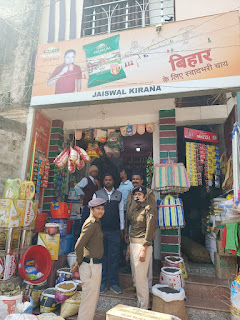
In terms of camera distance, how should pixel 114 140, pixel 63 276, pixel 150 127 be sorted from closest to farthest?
1. pixel 63 276
2. pixel 150 127
3. pixel 114 140

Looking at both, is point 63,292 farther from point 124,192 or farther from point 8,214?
point 124,192

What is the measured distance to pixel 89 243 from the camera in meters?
3.17

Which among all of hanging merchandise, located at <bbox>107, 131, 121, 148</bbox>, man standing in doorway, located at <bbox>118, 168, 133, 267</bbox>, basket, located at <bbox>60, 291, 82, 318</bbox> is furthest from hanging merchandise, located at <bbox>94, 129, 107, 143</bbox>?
basket, located at <bbox>60, 291, 82, 318</bbox>

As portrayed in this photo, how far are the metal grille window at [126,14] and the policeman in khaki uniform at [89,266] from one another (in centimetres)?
576

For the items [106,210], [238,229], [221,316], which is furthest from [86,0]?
[221,316]

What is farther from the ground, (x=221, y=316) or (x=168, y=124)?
(x=168, y=124)

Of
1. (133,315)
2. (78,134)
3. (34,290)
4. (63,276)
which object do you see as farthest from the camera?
(78,134)

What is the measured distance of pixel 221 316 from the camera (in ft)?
11.3

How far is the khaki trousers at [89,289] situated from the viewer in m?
3.03

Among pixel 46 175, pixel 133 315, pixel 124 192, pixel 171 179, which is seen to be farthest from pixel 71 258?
pixel 133 315

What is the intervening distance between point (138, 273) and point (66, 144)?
16.4ft

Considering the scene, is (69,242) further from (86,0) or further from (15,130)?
(86,0)

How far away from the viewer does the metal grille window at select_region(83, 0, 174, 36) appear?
6309 millimetres

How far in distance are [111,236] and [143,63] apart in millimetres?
4031
